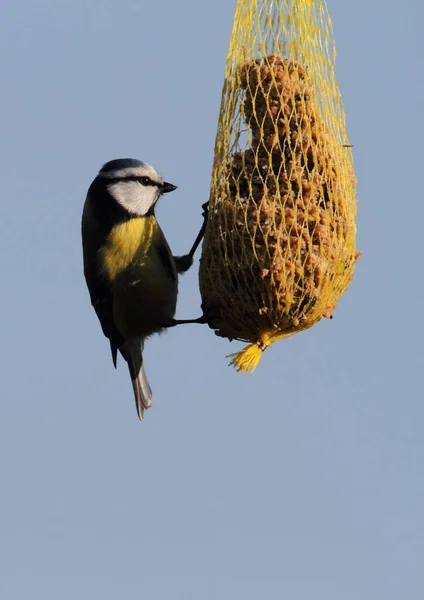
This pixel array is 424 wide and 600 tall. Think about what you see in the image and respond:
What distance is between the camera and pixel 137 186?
4.59 metres

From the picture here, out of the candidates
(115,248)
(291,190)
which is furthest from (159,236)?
(291,190)

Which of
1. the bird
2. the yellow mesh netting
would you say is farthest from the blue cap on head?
the yellow mesh netting

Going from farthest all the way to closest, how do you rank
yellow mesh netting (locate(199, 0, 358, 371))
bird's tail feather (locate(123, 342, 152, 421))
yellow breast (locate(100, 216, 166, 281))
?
bird's tail feather (locate(123, 342, 152, 421)), yellow breast (locate(100, 216, 166, 281)), yellow mesh netting (locate(199, 0, 358, 371))

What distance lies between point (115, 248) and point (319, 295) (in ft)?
4.28

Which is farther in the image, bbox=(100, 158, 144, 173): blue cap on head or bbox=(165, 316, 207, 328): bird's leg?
bbox=(100, 158, 144, 173): blue cap on head

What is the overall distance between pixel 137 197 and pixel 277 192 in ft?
3.75

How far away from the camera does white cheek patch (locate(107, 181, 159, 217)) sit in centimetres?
458

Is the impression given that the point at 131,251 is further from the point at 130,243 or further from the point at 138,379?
the point at 138,379

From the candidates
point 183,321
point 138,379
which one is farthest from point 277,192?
point 138,379

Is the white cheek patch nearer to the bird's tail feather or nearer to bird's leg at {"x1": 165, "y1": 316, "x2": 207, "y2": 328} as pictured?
bird's leg at {"x1": 165, "y1": 316, "x2": 207, "y2": 328}

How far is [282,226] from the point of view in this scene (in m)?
3.58

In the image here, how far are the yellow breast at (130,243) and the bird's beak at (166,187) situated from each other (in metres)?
0.14

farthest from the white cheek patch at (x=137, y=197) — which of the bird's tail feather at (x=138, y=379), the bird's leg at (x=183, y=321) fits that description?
the bird's tail feather at (x=138, y=379)

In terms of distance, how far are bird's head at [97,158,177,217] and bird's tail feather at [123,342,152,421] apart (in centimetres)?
97
